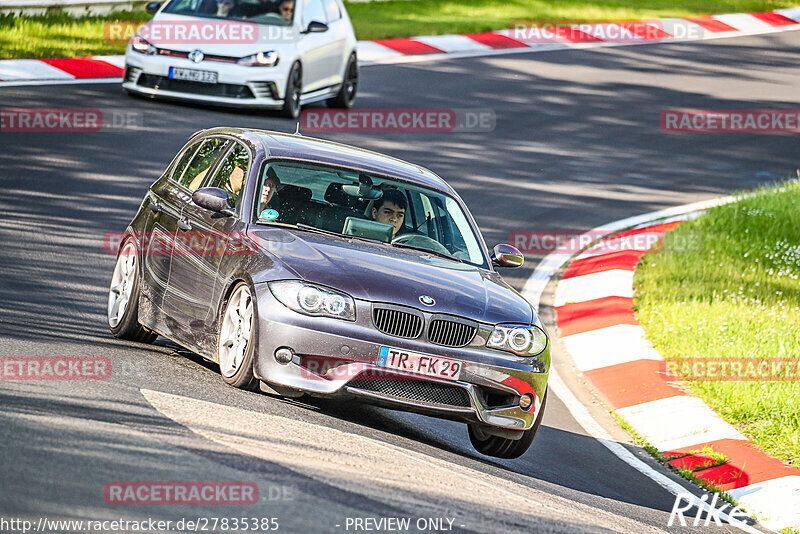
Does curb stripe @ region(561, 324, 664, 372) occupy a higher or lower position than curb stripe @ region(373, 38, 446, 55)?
lower

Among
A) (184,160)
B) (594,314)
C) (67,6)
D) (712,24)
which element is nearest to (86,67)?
(67,6)

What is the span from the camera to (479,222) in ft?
49.6

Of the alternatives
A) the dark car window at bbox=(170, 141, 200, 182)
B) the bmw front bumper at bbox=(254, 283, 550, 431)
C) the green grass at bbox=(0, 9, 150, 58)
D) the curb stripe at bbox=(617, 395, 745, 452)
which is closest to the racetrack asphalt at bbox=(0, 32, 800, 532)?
the bmw front bumper at bbox=(254, 283, 550, 431)

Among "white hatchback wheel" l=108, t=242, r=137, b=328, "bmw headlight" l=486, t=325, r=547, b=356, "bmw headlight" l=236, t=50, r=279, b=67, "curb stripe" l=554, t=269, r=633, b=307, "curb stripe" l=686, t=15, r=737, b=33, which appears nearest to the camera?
"bmw headlight" l=486, t=325, r=547, b=356

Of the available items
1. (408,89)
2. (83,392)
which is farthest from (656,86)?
(83,392)

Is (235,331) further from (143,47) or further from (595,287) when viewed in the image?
(143,47)

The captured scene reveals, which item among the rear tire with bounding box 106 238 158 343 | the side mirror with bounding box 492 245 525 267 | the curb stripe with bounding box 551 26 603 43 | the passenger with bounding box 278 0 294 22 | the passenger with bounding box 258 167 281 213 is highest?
the passenger with bounding box 278 0 294 22

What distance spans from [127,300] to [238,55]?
8552 mm

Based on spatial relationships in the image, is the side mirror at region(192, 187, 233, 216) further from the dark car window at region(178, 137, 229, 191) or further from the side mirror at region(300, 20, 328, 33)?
the side mirror at region(300, 20, 328, 33)

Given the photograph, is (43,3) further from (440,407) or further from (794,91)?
(440,407)

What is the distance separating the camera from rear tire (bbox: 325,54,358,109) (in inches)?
765

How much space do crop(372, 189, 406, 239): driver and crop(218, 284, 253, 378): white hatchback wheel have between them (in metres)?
1.27

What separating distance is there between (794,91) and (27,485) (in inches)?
783

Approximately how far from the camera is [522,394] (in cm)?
819
